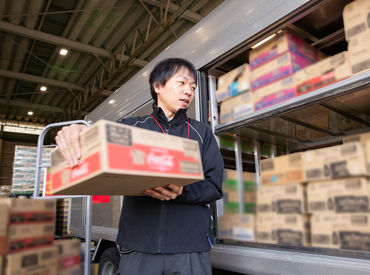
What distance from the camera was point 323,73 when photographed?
170 cm

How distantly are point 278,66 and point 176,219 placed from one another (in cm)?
120

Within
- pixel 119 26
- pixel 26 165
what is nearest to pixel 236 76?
pixel 119 26

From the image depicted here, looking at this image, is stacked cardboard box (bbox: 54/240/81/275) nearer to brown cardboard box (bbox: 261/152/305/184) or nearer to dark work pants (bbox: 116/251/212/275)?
dark work pants (bbox: 116/251/212/275)

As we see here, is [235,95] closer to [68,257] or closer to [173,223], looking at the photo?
[173,223]

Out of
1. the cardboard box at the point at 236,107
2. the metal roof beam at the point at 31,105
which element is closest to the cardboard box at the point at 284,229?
the cardboard box at the point at 236,107

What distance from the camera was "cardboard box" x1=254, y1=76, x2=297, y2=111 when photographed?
6.03ft

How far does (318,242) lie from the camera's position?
161 cm

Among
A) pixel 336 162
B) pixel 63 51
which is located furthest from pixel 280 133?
pixel 63 51

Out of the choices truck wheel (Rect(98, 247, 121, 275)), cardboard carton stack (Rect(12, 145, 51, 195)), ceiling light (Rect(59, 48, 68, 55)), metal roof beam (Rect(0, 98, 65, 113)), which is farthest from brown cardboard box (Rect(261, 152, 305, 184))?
metal roof beam (Rect(0, 98, 65, 113))

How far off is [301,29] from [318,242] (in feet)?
4.53

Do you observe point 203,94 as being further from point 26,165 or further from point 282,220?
point 26,165

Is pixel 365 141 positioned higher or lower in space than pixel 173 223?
higher

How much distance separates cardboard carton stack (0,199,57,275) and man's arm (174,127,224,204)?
853 millimetres

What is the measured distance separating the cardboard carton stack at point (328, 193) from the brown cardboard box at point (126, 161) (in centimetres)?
87
